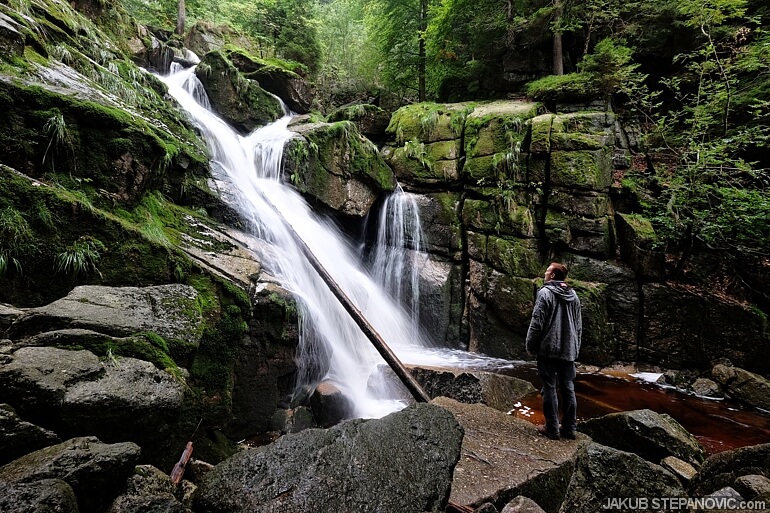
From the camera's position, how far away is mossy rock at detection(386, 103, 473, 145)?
11984 mm

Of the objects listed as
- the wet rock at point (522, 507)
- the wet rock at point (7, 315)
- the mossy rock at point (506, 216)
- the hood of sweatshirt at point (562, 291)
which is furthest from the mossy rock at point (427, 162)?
the wet rock at point (7, 315)

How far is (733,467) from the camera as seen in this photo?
8.49ft

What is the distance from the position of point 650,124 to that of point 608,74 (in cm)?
231

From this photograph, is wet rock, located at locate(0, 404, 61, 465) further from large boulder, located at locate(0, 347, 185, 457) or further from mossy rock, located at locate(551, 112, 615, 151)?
mossy rock, located at locate(551, 112, 615, 151)

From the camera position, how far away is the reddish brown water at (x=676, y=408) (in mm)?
5539

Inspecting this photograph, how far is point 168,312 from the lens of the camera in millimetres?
3512

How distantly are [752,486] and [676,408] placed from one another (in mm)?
5727

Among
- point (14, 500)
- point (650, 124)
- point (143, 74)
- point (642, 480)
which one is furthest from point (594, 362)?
point (143, 74)

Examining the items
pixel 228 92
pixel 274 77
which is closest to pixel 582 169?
pixel 228 92

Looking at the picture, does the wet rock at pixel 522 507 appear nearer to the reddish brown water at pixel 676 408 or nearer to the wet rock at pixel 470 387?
the wet rock at pixel 470 387

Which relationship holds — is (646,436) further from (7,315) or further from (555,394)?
(7,315)

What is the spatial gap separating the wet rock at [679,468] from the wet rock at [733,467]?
89cm

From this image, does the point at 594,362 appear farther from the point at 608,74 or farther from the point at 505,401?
the point at 608,74

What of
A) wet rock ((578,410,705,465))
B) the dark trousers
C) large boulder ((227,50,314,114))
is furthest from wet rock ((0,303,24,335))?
large boulder ((227,50,314,114))
